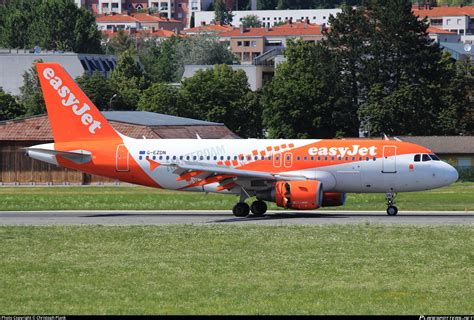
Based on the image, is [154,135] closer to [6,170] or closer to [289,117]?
[6,170]

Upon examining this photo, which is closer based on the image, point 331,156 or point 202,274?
point 202,274

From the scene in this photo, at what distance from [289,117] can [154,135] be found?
3484cm

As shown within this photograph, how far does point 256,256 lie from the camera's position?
3959cm

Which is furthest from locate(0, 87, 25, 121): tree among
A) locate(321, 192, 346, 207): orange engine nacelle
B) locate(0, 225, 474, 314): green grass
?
locate(0, 225, 474, 314): green grass

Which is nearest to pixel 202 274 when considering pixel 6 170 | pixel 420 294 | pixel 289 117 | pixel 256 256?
pixel 256 256

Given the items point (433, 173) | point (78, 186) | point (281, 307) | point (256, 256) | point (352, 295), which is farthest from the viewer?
point (78, 186)

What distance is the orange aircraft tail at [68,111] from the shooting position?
60.0 meters

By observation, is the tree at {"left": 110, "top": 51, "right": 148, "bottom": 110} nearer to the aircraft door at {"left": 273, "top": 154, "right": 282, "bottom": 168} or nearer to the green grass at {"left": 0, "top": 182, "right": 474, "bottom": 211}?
the green grass at {"left": 0, "top": 182, "right": 474, "bottom": 211}

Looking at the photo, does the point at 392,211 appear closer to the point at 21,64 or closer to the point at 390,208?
the point at 390,208

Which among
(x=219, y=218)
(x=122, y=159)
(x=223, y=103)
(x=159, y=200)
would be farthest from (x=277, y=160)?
(x=223, y=103)

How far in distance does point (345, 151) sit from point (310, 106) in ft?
224

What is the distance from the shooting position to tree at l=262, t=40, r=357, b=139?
409 ft

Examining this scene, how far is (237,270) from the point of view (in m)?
36.4

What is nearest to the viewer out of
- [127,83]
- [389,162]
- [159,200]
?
[389,162]
